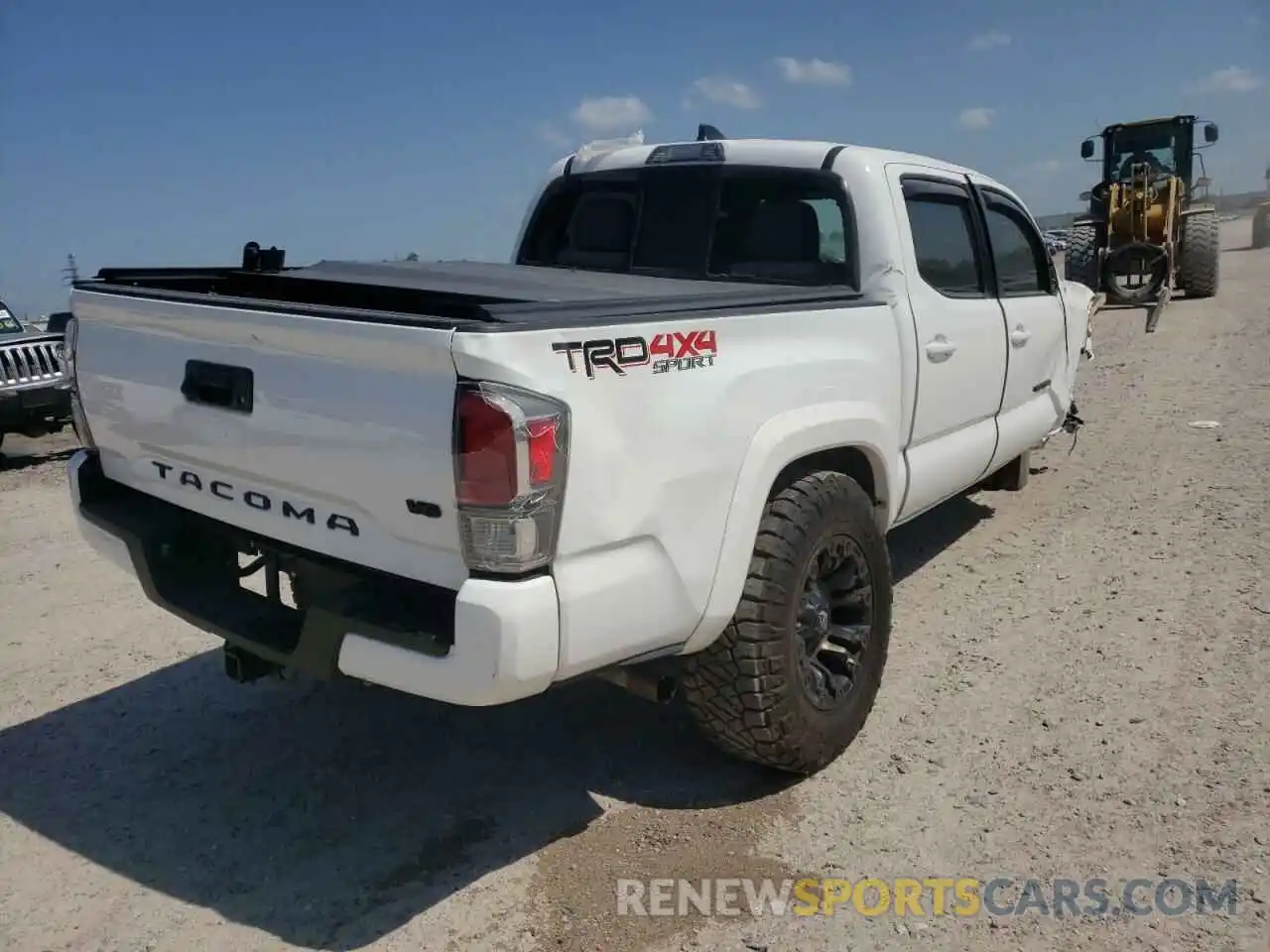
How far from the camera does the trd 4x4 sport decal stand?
246cm

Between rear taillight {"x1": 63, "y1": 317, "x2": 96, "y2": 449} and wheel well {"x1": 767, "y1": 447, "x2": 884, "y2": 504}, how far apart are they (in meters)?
2.26

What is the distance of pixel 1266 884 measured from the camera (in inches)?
109

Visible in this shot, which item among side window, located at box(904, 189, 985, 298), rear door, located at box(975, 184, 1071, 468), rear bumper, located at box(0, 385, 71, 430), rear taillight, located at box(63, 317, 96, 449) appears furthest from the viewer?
rear bumper, located at box(0, 385, 71, 430)

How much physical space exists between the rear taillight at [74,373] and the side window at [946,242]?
301 cm

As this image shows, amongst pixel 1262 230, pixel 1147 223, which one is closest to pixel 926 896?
pixel 1147 223

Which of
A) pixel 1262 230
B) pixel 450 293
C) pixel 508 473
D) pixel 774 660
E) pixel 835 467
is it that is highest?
pixel 1262 230

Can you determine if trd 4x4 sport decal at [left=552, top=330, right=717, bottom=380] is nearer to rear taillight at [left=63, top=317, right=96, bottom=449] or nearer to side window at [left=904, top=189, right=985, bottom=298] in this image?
side window at [left=904, top=189, right=985, bottom=298]

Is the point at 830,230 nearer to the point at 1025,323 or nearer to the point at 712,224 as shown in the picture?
the point at 712,224

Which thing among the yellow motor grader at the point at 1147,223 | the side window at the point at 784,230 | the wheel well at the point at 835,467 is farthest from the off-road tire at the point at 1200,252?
the wheel well at the point at 835,467

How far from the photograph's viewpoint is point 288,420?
269 centimetres

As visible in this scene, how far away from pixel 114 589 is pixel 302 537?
132 inches

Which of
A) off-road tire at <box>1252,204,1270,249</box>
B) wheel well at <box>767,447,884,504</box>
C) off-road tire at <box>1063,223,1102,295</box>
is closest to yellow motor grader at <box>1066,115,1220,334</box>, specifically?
off-road tire at <box>1063,223,1102,295</box>

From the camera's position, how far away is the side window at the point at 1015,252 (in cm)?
504

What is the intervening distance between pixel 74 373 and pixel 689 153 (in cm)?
252
